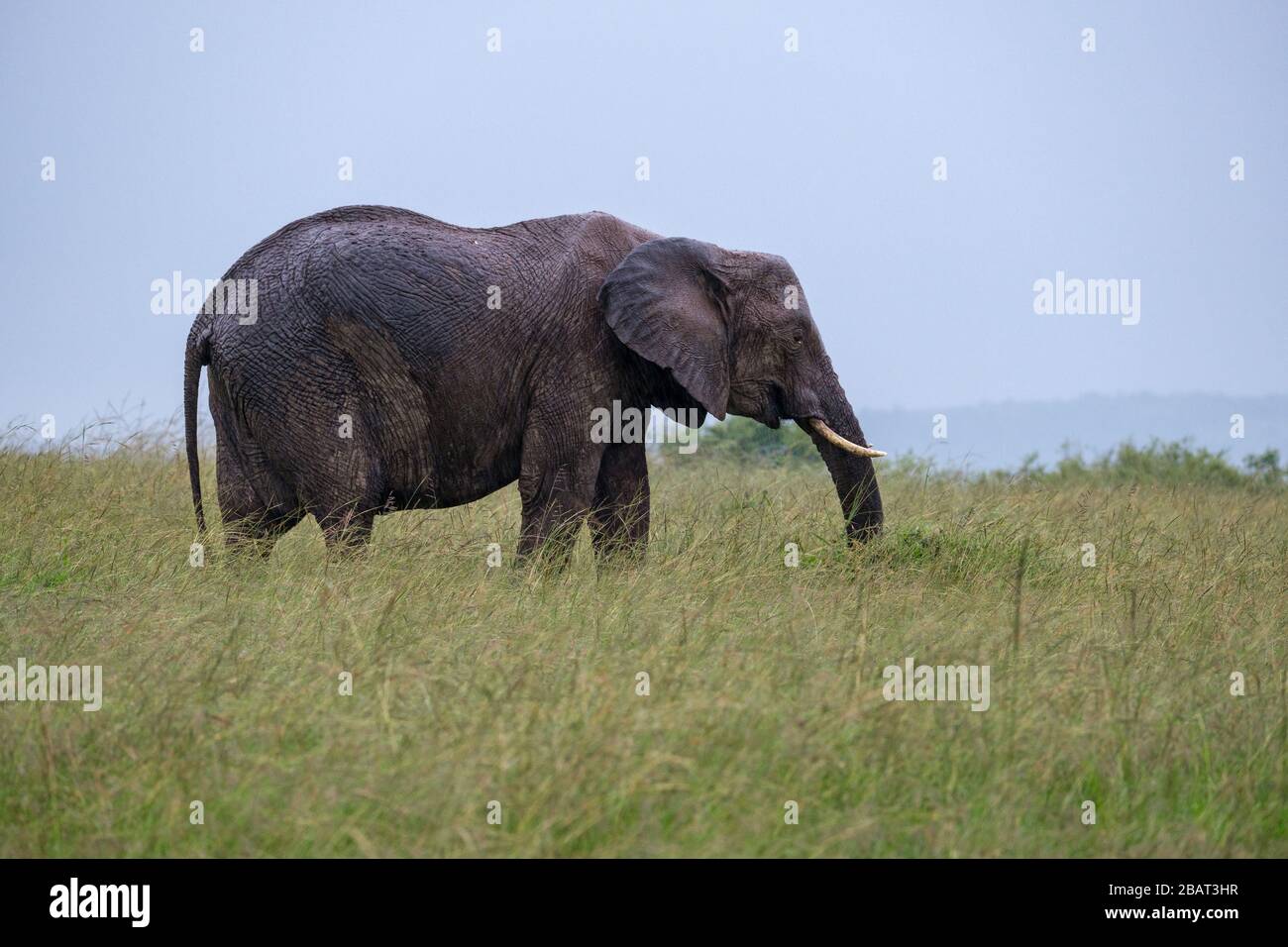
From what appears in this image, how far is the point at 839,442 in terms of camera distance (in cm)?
869

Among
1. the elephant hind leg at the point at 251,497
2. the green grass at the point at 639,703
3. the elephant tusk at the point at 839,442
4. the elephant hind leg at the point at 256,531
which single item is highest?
the elephant tusk at the point at 839,442

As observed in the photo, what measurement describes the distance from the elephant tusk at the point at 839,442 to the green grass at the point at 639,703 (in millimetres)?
593

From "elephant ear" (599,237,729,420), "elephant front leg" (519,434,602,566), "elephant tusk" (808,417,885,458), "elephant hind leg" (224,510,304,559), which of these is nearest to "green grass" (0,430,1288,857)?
"elephant hind leg" (224,510,304,559)

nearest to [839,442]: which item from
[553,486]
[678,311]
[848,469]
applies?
[848,469]

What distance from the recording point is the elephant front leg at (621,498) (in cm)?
868

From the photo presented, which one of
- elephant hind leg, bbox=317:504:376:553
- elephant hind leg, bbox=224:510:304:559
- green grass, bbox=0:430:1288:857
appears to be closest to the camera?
green grass, bbox=0:430:1288:857

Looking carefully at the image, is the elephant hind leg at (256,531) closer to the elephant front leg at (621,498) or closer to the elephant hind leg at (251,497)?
the elephant hind leg at (251,497)

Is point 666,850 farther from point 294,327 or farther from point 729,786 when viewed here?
point 294,327

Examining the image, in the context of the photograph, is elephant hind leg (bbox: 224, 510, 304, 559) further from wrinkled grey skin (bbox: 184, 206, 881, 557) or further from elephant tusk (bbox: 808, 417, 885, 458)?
elephant tusk (bbox: 808, 417, 885, 458)

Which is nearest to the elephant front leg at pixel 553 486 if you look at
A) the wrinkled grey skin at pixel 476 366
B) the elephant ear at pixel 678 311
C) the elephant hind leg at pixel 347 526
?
the wrinkled grey skin at pixel 476 366

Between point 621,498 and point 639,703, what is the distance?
143 inches

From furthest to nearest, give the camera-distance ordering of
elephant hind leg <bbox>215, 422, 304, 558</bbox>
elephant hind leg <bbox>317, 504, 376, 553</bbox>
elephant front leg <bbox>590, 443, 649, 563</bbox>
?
elephant front leg <bbox>590, 443, 649, 563</bbox>
elephant hind leg <bbox>215, 422, 304, 558</bbox>
elephant hind leg <bbox>317, 504, 376, 553</bbox>

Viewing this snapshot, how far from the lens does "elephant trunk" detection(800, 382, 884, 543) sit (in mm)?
8734

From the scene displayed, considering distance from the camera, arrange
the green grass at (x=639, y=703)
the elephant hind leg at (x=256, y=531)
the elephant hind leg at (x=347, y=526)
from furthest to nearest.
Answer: the elephant hind leg at (x=256, y=531) < the elephant hind leg at (x=347, y=526) < the green grass at (x=639, y=703)
